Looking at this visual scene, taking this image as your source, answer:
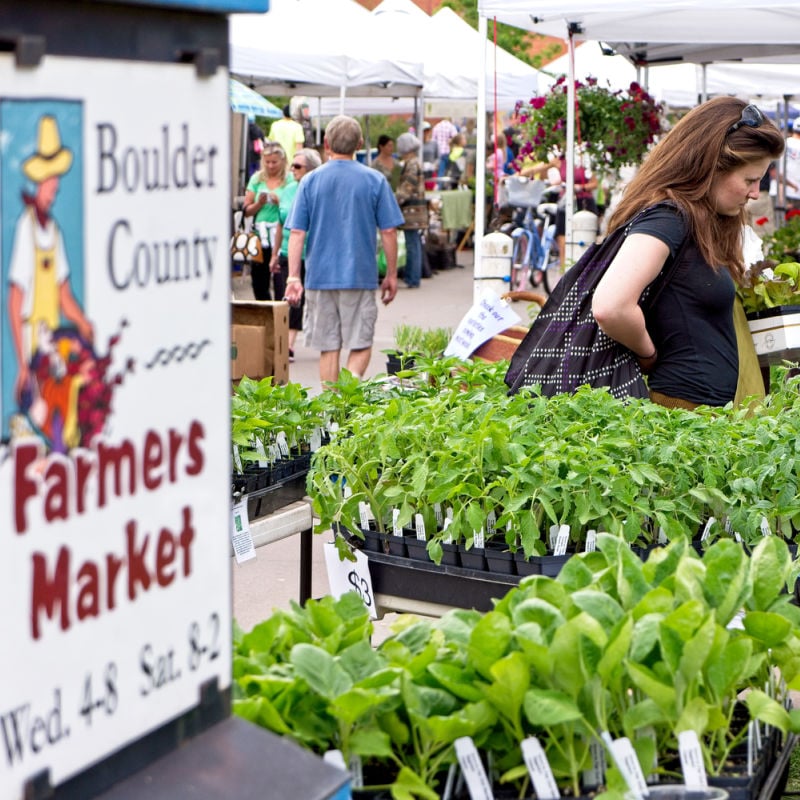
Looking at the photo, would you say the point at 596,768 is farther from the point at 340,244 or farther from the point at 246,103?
the point at 246,103

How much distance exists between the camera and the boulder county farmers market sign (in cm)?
102

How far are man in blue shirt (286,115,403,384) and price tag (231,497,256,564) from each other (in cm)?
426

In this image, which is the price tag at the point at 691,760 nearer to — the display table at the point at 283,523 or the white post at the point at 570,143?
the display table at the point at 283,523

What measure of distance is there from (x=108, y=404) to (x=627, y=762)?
0.66 m

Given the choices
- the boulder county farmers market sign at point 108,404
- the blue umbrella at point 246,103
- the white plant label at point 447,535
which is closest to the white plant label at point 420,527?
the white plant label at point 447,535

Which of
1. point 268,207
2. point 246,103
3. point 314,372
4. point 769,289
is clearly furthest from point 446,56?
point 769,289

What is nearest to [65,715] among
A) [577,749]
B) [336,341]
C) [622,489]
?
[577,749]

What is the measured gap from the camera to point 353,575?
252 cm

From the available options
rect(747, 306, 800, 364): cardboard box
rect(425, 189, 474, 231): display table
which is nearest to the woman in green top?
rect(747, 306, 800, 364): cardboard box

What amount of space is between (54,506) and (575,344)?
7.80 ft

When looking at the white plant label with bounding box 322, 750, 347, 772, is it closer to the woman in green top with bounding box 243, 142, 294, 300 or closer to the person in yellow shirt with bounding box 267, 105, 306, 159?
the woman in green top with bounding box 243, 142, 294, 300

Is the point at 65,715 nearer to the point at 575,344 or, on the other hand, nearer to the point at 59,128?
the point at 59,128

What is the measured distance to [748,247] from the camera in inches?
Answer: 196

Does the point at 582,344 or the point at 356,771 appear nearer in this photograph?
the point at 356,771
